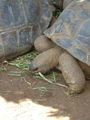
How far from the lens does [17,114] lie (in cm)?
403

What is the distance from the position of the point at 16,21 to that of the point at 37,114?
1.78 m

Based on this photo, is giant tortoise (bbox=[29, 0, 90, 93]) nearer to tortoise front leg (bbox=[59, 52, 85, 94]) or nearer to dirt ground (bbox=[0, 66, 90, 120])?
tortoise front leg (bbox=[59, 52, 85, 94])

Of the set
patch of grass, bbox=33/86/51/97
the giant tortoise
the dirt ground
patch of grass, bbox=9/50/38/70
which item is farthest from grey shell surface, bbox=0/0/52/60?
patch of grass, bbox=33/86/51/97

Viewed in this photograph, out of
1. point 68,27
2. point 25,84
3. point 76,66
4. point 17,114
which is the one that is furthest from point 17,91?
point 68,27

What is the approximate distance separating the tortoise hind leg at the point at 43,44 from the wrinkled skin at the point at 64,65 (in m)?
0.12

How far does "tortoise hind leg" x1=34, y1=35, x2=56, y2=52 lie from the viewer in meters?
5.27

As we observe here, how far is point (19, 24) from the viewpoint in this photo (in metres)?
5.30

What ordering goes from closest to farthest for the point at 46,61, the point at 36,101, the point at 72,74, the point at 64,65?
the point at 36,101 → the point at 72,74 → the point at 64,65 → the point at 46,61

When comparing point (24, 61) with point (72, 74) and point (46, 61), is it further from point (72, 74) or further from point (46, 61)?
point (72, 74)

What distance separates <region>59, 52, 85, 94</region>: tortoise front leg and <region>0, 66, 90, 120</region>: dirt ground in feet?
0.40

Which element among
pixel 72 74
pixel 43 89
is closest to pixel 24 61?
pixel 43 89

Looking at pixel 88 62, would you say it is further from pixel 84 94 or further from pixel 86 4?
pixel 86 4

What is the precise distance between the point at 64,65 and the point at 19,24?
1154 mm

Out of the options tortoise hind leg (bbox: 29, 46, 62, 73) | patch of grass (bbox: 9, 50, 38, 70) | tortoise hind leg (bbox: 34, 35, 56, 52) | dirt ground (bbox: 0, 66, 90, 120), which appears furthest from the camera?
tortoise hind leg (bbox: 34, 35, 56, 52)
